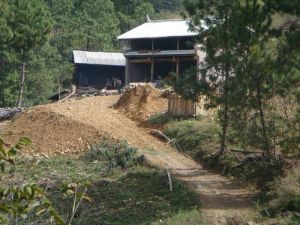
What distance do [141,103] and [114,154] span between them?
29.5 feet

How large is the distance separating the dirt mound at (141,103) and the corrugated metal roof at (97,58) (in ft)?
56.1

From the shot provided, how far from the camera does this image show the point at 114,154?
763 inches

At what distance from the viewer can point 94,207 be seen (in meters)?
14.1

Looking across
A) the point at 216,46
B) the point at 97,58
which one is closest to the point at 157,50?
the point at 97,58

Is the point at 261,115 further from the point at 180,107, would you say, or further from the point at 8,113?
the point at 8,113

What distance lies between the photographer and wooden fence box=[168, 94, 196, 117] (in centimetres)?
2453

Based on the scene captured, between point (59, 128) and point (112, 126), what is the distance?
2176 mm

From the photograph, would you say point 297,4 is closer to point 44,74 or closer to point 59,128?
point 59,128

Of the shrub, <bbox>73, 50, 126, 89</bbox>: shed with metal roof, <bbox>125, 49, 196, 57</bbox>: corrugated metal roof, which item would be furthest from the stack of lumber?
the shrub

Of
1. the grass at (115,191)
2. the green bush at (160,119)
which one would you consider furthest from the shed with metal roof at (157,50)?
the grass at (115,191)

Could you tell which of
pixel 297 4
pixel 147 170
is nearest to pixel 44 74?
pixel 147 170

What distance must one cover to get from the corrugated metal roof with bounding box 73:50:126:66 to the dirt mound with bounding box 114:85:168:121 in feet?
56.1

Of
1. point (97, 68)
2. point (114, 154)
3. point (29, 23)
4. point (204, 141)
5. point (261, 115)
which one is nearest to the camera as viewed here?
point (261, 115)

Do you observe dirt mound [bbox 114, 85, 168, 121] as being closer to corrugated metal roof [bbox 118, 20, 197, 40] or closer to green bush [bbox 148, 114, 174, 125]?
green bush [bbox 148, 114, 174, 125]
